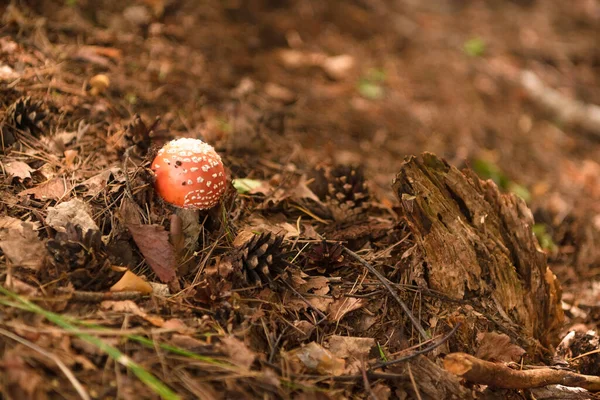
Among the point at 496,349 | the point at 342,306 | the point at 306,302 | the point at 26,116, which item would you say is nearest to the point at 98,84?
the point at 26,116

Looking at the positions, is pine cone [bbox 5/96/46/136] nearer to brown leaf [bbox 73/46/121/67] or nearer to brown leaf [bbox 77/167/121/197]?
brown leaf [bbox 77/167/121/197]

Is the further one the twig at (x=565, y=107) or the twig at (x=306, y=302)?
the twig at (x=565, y=107)

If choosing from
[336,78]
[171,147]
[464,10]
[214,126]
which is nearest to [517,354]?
[171,147]

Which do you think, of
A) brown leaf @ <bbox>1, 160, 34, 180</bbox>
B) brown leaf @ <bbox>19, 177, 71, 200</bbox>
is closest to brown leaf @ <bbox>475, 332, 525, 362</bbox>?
brown leaf @ <bbox>19, 177, 71, 200</bbox>

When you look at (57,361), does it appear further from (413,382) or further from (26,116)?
(26,116)

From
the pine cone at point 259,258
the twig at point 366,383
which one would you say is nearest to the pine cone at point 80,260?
the pine cone at point 259,258

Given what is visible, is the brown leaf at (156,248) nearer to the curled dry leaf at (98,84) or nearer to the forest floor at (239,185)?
the forest floor at (239,185)

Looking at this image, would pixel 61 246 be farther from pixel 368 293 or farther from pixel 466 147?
pixel 466 147
